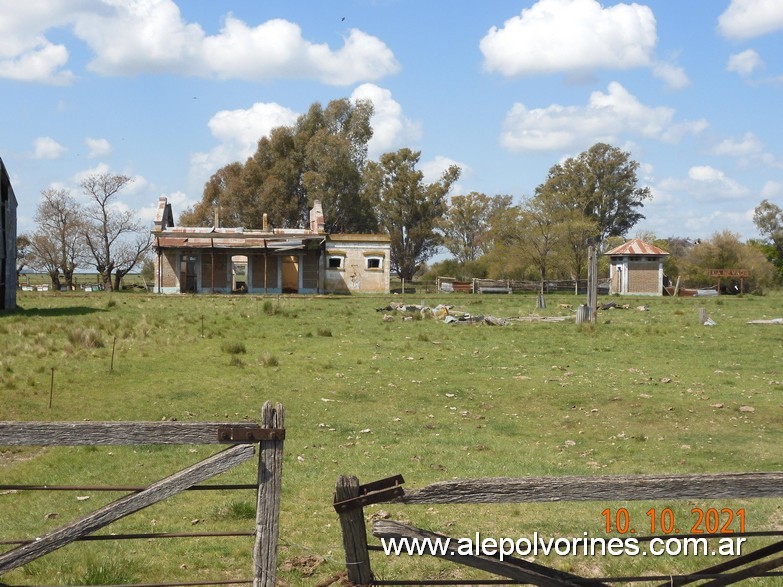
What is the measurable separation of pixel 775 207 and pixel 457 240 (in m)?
34.9

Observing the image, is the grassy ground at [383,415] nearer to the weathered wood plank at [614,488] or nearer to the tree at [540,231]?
the weathered wood plank at [614,488]

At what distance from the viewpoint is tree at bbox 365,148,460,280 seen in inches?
3484

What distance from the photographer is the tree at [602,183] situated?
94.4 m

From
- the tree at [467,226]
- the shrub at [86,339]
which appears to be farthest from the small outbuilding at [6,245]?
the tree at [467,226]

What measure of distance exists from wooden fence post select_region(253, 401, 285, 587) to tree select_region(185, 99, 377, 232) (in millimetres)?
77376

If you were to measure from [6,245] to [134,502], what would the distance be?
34.7 meters

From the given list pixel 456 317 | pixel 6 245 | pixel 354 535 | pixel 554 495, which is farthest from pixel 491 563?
pixel 6 245

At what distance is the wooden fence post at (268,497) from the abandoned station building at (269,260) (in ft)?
164

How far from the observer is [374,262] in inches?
2408

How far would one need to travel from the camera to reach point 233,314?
31969 mm

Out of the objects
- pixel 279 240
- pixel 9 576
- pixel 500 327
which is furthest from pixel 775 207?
pixel 9 576

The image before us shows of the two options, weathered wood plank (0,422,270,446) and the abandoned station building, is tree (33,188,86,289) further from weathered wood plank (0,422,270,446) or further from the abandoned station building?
weathered wood plank (0,422,270,446)

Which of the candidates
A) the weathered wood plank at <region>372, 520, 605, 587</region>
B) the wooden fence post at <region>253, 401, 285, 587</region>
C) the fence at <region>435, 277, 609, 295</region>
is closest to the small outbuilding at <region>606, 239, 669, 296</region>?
the fence at <region>435, 277, 609, 295</region>

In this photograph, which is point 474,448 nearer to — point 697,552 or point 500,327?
point 697,552
